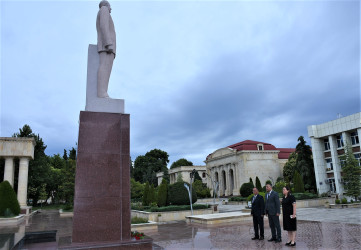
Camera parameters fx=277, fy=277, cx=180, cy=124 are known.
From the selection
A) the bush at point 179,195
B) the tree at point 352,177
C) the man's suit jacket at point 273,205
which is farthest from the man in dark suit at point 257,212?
the tree at point 352,177

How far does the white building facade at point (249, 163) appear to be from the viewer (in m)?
51.8

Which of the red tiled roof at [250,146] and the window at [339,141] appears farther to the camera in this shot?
the red tiled roof at [250,146]

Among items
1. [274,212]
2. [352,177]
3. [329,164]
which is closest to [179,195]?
[274,212]

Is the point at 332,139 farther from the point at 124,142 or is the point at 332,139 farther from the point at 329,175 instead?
the point at 124,142

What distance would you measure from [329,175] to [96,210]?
36.8 m

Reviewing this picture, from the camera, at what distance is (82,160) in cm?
587

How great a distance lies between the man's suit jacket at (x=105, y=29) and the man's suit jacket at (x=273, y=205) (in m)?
6.14

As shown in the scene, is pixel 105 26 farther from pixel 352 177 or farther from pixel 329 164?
pixel 329 164

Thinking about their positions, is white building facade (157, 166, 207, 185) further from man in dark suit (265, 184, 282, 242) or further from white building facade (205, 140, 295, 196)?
man in dark suit (265, 184, 282, 242)

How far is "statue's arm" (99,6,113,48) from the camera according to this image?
6.85 m

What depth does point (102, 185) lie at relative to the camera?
5.86m

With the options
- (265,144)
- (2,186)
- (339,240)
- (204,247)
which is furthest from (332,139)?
(2,186)

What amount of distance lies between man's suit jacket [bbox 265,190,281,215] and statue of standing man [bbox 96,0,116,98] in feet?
18.3

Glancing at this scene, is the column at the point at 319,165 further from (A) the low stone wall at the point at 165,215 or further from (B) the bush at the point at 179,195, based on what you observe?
(A) the low stone wall at the point at 165,215
